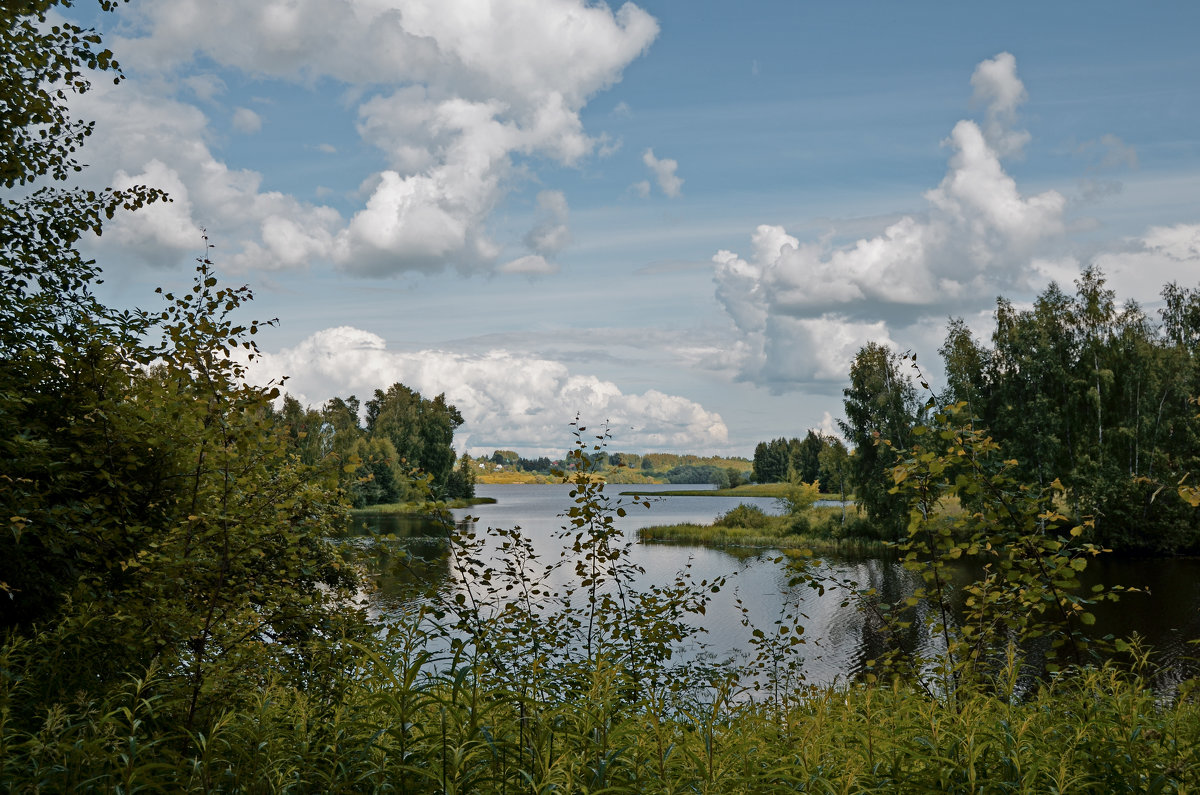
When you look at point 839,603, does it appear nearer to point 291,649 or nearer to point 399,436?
point 291,649

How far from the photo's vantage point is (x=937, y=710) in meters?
3.90

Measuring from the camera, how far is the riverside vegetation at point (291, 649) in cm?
278

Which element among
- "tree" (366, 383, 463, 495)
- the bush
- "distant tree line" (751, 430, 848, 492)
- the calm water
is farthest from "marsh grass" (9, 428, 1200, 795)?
"tree" (366, 383, 463, 495)

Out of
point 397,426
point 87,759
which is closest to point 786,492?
point 397,426

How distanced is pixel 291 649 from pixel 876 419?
36.1m

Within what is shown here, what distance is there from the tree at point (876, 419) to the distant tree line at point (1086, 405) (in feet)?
0.29

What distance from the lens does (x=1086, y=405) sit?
33531 millimetres

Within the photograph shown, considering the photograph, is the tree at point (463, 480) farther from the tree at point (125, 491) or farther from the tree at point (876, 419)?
the tree at point (125, 491)

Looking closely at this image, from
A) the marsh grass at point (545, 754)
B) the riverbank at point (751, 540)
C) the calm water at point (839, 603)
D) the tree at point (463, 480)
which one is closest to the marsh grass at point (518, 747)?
the marsh grass at point (545, 754)

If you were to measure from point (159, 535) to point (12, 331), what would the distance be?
8.67 ft

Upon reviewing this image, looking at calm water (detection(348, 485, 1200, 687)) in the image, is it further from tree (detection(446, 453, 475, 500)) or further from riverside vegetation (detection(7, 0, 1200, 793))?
tree (detection(446, 453, 475, 500))

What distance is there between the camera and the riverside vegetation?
2.78 meters

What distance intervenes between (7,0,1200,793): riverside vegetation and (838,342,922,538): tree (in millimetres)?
32313

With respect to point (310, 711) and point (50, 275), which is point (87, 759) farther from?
point (50, 275)
